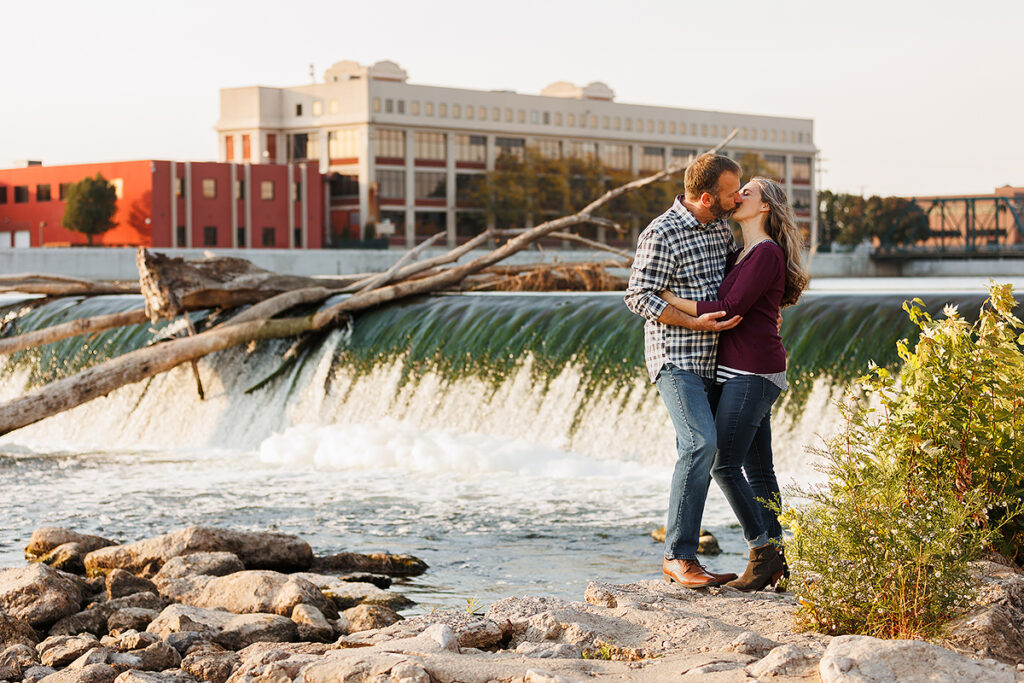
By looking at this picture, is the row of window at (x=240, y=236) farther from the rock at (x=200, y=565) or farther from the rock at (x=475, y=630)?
the rock at (x=475, y=630)

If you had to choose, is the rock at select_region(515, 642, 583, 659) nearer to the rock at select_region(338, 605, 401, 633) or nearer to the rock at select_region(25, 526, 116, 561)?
the rock at select_region(338, 605, 401, 633)

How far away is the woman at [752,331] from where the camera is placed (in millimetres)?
5859

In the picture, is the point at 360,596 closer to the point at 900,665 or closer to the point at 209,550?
the point at 209,550

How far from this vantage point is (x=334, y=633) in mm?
7348

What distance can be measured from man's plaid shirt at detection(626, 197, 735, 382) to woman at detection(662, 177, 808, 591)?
64 millimetres

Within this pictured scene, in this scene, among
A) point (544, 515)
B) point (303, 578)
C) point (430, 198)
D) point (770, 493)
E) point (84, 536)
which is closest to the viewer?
point (770, 493)

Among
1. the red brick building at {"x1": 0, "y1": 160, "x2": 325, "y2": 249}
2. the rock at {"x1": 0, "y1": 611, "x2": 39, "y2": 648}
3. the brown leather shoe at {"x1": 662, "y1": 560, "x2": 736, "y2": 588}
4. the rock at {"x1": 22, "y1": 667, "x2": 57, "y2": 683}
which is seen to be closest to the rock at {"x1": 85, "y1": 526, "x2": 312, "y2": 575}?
the rock at {"x1": 0, "y1": 611, "x2": 39, "y2": 648}

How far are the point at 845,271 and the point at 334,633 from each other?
72.2 m

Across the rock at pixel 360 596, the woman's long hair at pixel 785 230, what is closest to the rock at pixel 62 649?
the rock at pixel 360 596

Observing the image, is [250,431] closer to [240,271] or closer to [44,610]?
[240,271]

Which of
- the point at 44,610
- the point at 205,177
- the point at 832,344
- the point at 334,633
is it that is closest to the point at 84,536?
the point at 44,610

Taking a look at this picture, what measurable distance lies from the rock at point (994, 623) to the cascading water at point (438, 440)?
12.1 feet

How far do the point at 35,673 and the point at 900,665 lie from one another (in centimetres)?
390

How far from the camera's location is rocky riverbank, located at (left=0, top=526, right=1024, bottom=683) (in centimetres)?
474
